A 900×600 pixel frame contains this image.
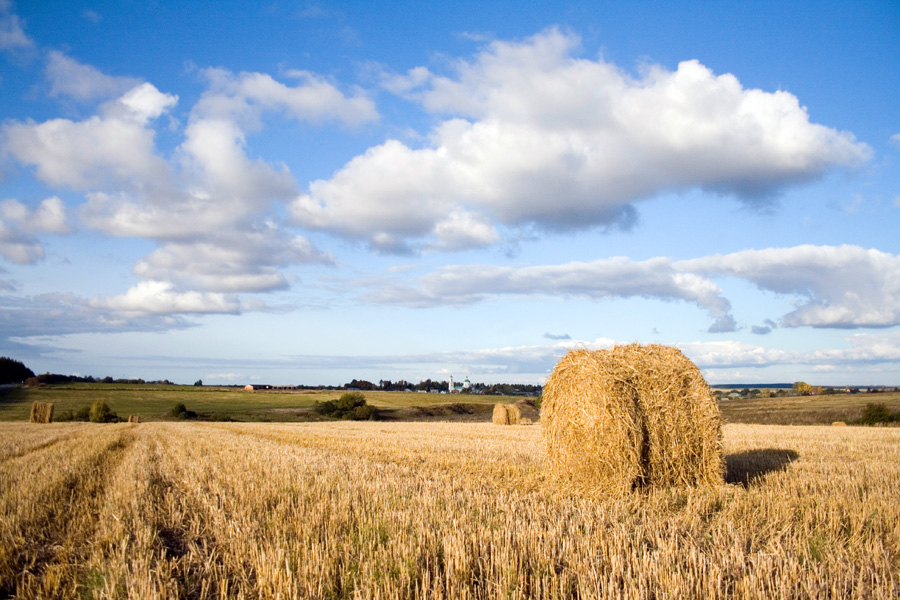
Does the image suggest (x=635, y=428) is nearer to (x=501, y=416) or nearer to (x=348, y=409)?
(x=501, y=416)

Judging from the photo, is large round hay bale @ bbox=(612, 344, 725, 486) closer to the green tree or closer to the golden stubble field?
the golden stubble field

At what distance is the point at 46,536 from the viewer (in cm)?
496

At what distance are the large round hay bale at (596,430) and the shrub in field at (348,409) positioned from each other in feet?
132

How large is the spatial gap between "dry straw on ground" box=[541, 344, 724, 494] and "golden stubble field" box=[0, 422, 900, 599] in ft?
1.51

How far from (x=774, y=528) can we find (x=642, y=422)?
2688 mm

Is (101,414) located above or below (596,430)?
below

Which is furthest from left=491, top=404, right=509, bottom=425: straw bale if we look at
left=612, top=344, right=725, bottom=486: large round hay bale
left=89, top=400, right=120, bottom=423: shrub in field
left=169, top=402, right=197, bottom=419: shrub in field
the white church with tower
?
the white church with tower

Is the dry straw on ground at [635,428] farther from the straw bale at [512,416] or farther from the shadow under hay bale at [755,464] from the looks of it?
the straw bale at [512,416]

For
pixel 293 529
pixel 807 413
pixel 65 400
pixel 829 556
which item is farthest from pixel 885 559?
pixel 65 400

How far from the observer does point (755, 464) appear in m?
9.36

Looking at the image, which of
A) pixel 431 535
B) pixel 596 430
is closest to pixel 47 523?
pixel 431 535

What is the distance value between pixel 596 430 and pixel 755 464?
397 centimetres

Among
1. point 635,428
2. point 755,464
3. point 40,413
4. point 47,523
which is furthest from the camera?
point 40,413

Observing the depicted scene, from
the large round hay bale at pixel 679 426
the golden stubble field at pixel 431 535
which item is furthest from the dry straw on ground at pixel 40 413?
the large round hay bale at pixel 679 426
